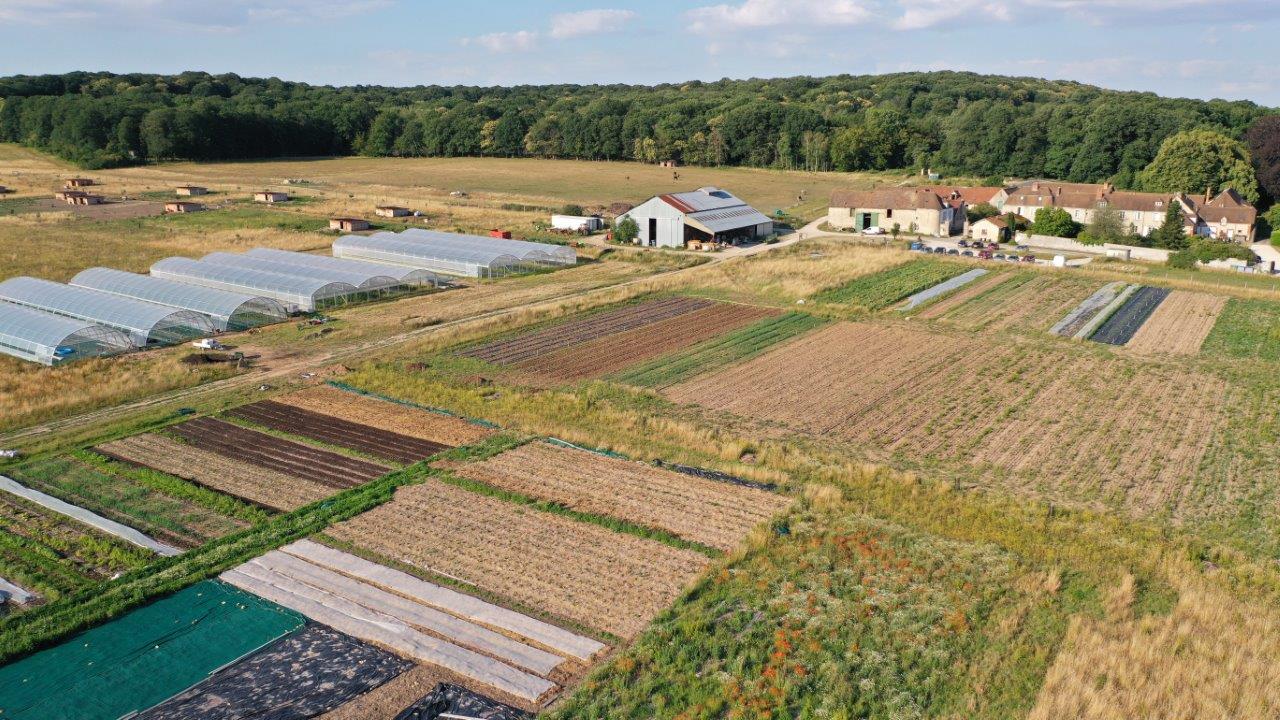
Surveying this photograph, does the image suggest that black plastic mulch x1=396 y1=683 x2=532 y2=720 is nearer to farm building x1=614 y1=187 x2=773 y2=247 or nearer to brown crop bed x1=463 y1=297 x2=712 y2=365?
brown crop bed x1=463 y1=297 x2=712 y2=365

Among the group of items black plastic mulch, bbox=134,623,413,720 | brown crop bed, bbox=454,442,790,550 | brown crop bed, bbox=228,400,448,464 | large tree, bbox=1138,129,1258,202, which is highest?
large tree, bbox=1138,129,1258,202

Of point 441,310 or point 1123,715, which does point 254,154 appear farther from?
point 1123,715

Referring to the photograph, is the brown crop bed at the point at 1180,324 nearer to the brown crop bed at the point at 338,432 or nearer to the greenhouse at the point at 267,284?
the brown crop bed at the point at 338,432

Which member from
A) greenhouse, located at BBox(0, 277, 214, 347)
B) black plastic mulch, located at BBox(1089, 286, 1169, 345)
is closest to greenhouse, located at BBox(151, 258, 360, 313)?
greenhouse, located at BBox(0, 277, 214, 347)

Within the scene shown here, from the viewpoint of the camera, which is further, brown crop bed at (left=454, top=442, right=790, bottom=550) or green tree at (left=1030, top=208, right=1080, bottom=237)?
green tree at (left=1030, top=208, right=1080, bottom=237)

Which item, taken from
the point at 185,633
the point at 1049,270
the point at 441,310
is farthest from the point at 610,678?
the point at 1049,270

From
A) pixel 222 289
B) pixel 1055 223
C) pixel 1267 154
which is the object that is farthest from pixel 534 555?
pixel 1267 154

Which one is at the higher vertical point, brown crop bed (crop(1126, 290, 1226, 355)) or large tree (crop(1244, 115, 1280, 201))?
large tree (crop(1244, 115, 1280, 201))

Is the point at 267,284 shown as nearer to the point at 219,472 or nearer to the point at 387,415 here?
the point at 387,415
